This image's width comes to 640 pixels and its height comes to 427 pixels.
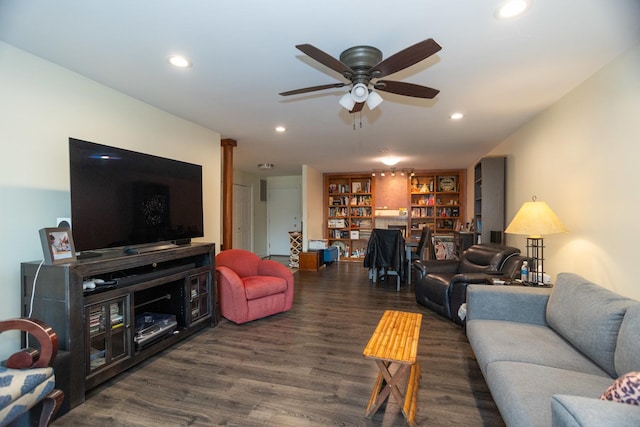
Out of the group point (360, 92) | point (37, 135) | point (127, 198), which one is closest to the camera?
point (360, 92)

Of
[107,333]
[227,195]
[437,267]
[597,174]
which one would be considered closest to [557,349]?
[597,174]

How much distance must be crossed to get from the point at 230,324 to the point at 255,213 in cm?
503

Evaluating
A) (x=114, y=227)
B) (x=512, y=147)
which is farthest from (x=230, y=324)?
(x=512, y=147)

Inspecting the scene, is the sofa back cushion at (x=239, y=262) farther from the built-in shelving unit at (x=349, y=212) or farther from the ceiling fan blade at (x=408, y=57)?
the built-in shelving unit at (x=349, y=212)

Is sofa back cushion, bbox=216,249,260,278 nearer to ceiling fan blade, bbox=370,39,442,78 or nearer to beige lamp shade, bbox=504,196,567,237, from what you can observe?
ceiling fan blade, bbox=370,39,442,78

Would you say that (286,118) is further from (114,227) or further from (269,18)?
(114,227)

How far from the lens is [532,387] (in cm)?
136

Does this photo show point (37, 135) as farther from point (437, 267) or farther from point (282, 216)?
point (282, 216)

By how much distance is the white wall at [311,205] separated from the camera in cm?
673

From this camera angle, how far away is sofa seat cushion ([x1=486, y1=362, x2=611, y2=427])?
121 cm

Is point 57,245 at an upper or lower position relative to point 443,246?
upper

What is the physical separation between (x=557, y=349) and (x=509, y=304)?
512mm

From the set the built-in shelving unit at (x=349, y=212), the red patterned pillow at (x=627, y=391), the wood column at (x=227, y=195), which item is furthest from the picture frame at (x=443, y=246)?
the red patterned pillow at (x=627, y=391)

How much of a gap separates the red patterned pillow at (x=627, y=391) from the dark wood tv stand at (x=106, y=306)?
2.80 metres
